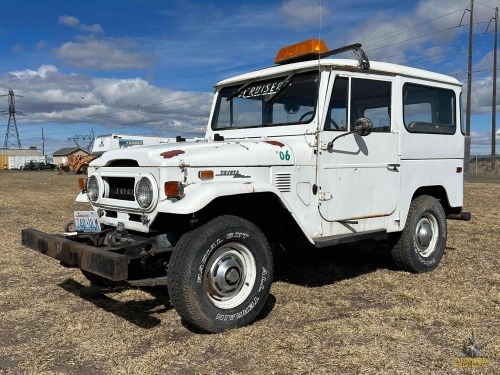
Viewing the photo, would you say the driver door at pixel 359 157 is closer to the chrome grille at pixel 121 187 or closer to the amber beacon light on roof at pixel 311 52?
the amber beacon light on roof at pixel 311 52

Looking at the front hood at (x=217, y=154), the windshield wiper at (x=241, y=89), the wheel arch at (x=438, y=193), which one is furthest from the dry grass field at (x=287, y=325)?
the windshield wiper at (x=241, y=89)

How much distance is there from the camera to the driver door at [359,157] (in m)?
4.89

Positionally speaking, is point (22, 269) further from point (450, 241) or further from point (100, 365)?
point (450, 241)

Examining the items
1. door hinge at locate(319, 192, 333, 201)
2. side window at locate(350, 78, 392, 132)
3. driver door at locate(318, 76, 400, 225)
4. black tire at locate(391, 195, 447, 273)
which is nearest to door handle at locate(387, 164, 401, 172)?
driver door at locate(318, 76, 400, 225)

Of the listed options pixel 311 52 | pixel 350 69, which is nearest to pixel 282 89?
pixel 311 52

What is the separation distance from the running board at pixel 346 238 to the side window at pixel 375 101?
3.70 feet

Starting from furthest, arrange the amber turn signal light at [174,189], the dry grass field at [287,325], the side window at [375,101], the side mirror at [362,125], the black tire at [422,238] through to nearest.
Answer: the black tire at [422,238] → the side window at [375,101] → the side mirror at [362,125] → the amber turn signal light at [174,189] → the dry grass field at [287,325]

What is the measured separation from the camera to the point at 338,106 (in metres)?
4.94

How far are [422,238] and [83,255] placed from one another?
13.5 ft

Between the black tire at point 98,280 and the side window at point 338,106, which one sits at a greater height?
the side window at point 338,106

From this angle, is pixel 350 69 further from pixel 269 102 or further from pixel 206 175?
pixel 206 175

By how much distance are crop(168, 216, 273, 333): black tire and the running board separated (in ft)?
2.23

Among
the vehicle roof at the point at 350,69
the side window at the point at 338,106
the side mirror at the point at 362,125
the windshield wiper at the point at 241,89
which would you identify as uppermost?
the vehicle roof at the point at 350,69

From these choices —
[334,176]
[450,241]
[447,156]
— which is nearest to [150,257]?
[334,176]
